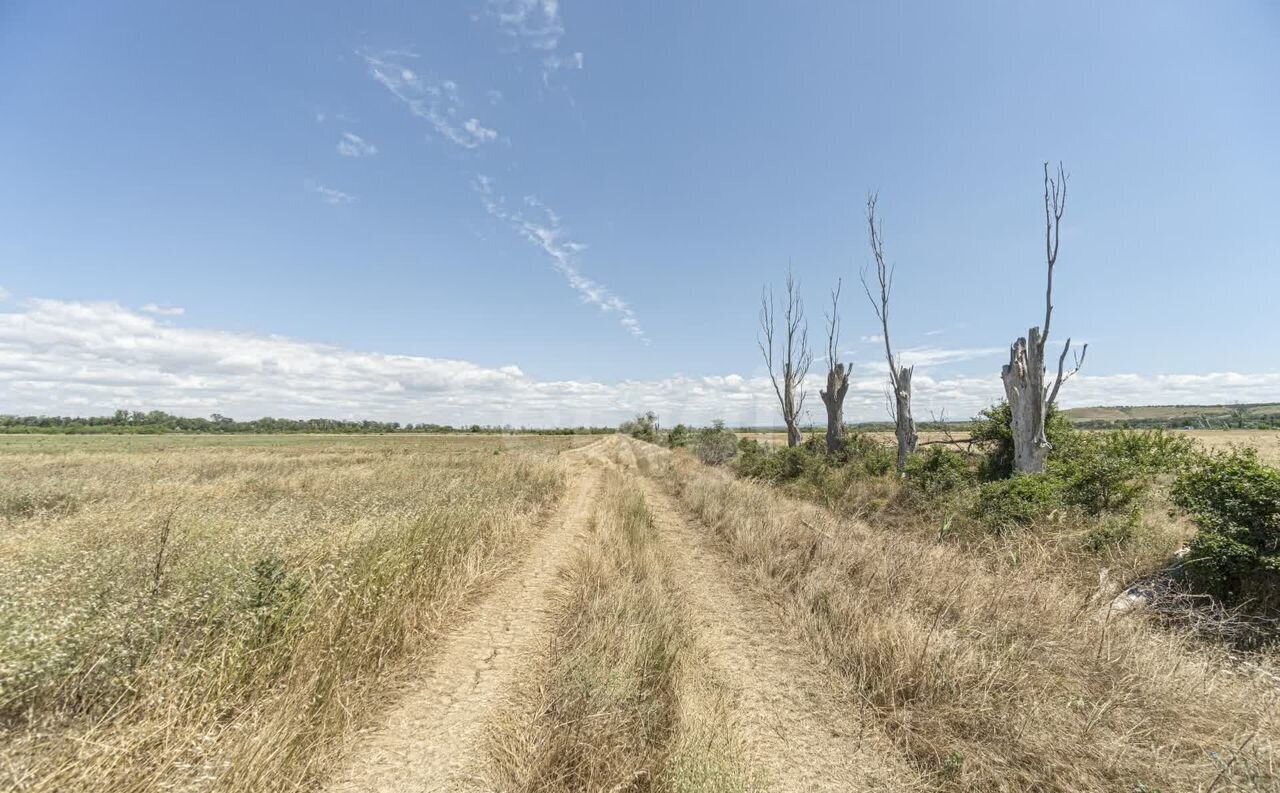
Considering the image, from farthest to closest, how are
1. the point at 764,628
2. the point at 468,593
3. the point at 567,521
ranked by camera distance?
the point at 567,521, the point at 468,593, the point at 764,628

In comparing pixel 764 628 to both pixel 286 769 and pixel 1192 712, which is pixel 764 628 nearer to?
pixel 1192 712

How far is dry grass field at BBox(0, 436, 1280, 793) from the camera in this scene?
282 cm

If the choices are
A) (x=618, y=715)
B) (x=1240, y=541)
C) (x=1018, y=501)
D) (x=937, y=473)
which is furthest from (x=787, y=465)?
(x=618, y=715)

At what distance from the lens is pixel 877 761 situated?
11.0 ft

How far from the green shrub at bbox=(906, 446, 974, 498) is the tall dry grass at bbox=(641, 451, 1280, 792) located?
5352mm

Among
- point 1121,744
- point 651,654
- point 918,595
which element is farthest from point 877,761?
point 918,595

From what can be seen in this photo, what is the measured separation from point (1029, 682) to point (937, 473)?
9.95 metres

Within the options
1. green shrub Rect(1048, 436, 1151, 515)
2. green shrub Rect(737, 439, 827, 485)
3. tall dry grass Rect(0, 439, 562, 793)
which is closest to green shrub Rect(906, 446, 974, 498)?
green shrub Rect(1048, 436, 1151, 515)

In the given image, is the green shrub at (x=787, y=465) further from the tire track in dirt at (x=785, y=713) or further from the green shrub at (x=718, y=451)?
the tire track in dirt at (x=785, y=713)

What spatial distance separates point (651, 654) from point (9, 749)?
415cm

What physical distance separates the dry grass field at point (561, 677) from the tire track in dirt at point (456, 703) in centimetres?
3

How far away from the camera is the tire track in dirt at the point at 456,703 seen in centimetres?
313

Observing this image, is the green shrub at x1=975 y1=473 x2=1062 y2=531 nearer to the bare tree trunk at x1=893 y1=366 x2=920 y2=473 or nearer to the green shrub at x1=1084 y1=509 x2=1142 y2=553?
the green shrub at x1=1084 y1=509 x2=1142 y2=553

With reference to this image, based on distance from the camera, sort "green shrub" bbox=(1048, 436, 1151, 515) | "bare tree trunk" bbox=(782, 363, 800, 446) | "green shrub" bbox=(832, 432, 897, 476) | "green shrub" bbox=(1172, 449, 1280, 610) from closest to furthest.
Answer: "green shrub" bbox=(1172, 449, 1280, 610), "green shrub" bbox=(1048, 436, 1151, 515), "green shrub" bbox=(832, 432, 897, 476), "bare tree trunk" bbox=(782, 363, 800, 446)
